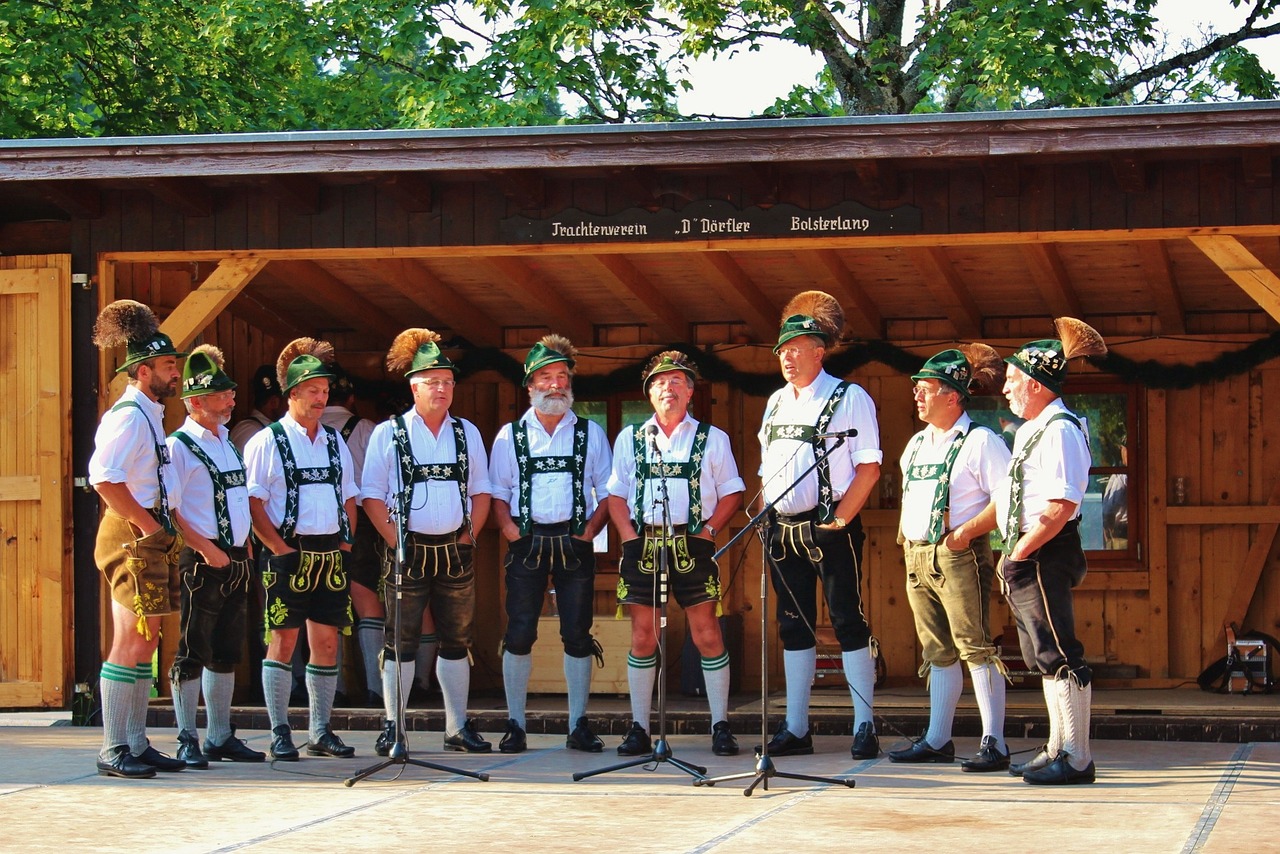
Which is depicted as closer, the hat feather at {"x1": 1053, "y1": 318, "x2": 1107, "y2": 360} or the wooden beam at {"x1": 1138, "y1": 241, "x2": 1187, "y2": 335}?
the hat feather at {"x1": 1053, "y1": 318, "x2": 1107, "y2": 360}

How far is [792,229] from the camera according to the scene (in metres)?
7.98

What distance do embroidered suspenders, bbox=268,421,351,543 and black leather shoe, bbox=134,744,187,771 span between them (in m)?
1.04

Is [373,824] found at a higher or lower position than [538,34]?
lower

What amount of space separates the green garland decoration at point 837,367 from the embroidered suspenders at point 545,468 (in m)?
2.56

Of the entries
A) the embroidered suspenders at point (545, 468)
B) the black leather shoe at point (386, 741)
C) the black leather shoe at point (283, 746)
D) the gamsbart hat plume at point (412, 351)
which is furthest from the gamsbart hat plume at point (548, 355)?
the black leather shoe at point (283, 746)

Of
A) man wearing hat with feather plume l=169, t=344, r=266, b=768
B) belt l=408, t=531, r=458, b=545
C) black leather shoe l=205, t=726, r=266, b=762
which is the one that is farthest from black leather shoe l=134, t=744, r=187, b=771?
belt l=408, t=531, r=458, b=545

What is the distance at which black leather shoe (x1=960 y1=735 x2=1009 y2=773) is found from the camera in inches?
260

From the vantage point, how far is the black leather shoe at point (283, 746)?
23.0 ft

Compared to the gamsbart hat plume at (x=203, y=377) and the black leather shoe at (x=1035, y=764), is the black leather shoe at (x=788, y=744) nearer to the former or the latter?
the black leather shoe at (x=1035, y=764)

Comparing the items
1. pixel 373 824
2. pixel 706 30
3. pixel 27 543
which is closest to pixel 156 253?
pixel 27 543

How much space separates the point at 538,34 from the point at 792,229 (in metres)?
9.21

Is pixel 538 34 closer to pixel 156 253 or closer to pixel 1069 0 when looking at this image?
pixel 1069 0

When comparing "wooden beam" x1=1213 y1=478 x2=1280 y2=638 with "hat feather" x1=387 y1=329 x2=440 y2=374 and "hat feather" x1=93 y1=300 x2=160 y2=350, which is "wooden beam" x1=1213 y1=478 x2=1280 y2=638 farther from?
"hat feather" x1=93 y1=300 x2=160 y2=350

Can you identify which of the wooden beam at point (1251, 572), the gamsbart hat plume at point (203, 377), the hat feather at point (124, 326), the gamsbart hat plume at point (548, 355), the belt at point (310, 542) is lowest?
the wooden beam at point (1251, 572)
